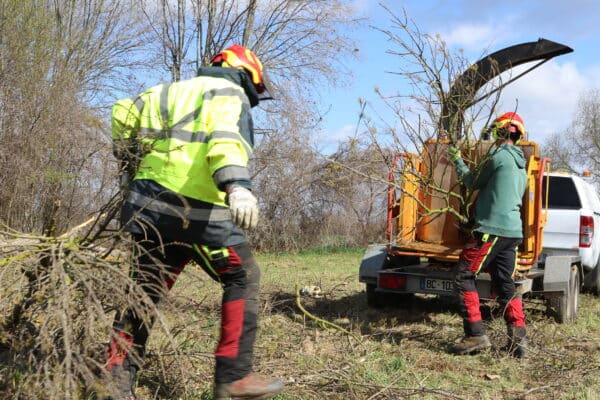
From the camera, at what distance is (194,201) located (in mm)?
3205

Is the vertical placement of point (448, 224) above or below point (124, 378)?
above

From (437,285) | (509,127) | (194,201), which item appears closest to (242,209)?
(194,201)

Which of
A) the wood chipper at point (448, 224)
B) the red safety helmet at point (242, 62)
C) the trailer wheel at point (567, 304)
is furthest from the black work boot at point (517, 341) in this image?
the red safety helmet at point (242, 62)

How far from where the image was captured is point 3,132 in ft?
37.0

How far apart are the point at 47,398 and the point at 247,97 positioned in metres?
1.77

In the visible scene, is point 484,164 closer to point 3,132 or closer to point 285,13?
point 3,132

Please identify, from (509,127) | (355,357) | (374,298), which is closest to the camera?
(355,357)

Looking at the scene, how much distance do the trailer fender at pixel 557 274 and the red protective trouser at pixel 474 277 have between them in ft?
4.20

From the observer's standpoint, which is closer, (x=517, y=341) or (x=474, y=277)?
(x=517, y=341)

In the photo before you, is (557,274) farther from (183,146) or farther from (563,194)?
(183,146)

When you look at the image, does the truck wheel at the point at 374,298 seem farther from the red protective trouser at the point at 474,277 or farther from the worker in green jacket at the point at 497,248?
the red protective trouser at the point at 474,277

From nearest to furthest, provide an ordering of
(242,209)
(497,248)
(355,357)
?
(242,209), (355,357), (497,248)

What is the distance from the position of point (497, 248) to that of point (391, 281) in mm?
1446

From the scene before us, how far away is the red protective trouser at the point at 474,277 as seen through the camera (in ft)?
17.1
